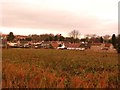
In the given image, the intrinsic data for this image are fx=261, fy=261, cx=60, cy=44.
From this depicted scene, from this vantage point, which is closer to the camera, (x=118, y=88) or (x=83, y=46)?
(x=118, y=88)

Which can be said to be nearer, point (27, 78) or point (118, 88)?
point (118, 88)

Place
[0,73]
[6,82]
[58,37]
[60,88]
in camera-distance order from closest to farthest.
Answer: [60,88], [6,82], [0,73], [58,37]

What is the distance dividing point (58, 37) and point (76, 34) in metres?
10.0

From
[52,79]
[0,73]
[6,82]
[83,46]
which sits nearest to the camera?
[6,82]

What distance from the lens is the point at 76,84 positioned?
921cm

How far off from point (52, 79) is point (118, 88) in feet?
8.20

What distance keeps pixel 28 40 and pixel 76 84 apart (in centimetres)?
13264

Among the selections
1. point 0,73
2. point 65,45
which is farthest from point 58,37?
point 0,73

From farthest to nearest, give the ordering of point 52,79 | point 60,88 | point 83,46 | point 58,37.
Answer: point 58,37, point 83,46, point 52,79, point 60,88

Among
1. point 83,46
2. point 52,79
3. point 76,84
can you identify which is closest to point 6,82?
point 52,79

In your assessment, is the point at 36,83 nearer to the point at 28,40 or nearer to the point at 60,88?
the point at 60,88

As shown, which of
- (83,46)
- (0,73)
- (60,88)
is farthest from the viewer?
(83,46)

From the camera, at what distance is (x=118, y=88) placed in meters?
9.16

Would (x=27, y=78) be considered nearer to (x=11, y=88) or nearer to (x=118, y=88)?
(x=11, y=88)
